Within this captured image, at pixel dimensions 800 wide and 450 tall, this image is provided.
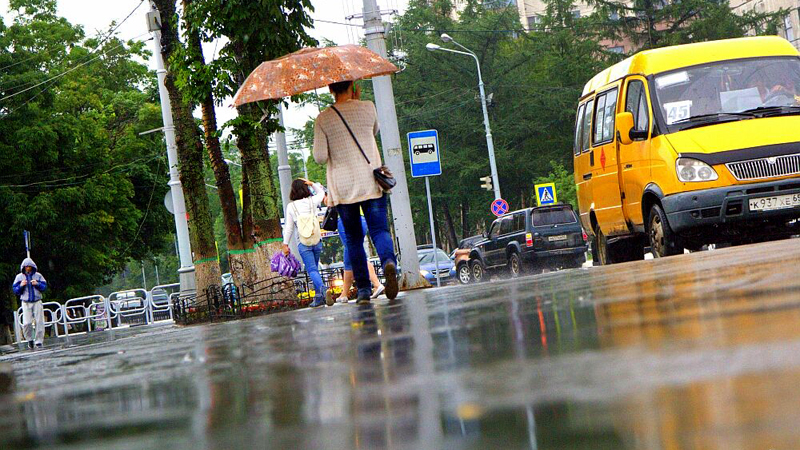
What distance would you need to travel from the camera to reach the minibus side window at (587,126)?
52.2 ft

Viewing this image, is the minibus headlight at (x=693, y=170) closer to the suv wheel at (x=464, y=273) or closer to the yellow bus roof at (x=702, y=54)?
the yellow bus roof at (x=702, y=54)

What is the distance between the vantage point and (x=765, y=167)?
1307cm

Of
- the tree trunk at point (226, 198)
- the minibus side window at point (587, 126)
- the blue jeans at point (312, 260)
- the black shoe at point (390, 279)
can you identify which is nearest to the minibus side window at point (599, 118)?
the minibus side window at point (587, 126)

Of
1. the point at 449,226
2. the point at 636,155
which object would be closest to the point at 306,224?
the point at 636,155

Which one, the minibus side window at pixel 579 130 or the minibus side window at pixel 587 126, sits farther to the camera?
the minibus side window at pixel 579 130

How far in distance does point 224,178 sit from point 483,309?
58.0ft

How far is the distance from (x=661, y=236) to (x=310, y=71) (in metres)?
4.37

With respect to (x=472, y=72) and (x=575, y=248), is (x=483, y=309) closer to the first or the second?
(x=575, y=248)

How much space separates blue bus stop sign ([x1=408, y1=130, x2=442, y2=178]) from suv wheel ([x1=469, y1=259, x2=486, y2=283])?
37.2 ft

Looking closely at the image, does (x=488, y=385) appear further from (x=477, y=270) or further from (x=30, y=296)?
(x=477, y=270)

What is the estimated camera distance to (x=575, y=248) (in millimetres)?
29375

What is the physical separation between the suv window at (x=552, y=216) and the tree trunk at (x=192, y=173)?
26.4 feet

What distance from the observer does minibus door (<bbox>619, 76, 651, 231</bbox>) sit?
1382 centimetres

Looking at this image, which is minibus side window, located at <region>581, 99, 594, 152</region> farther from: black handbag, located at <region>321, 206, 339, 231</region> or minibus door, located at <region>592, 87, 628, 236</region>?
black handbag, located at <region>321, 206, 339, 231</region>
